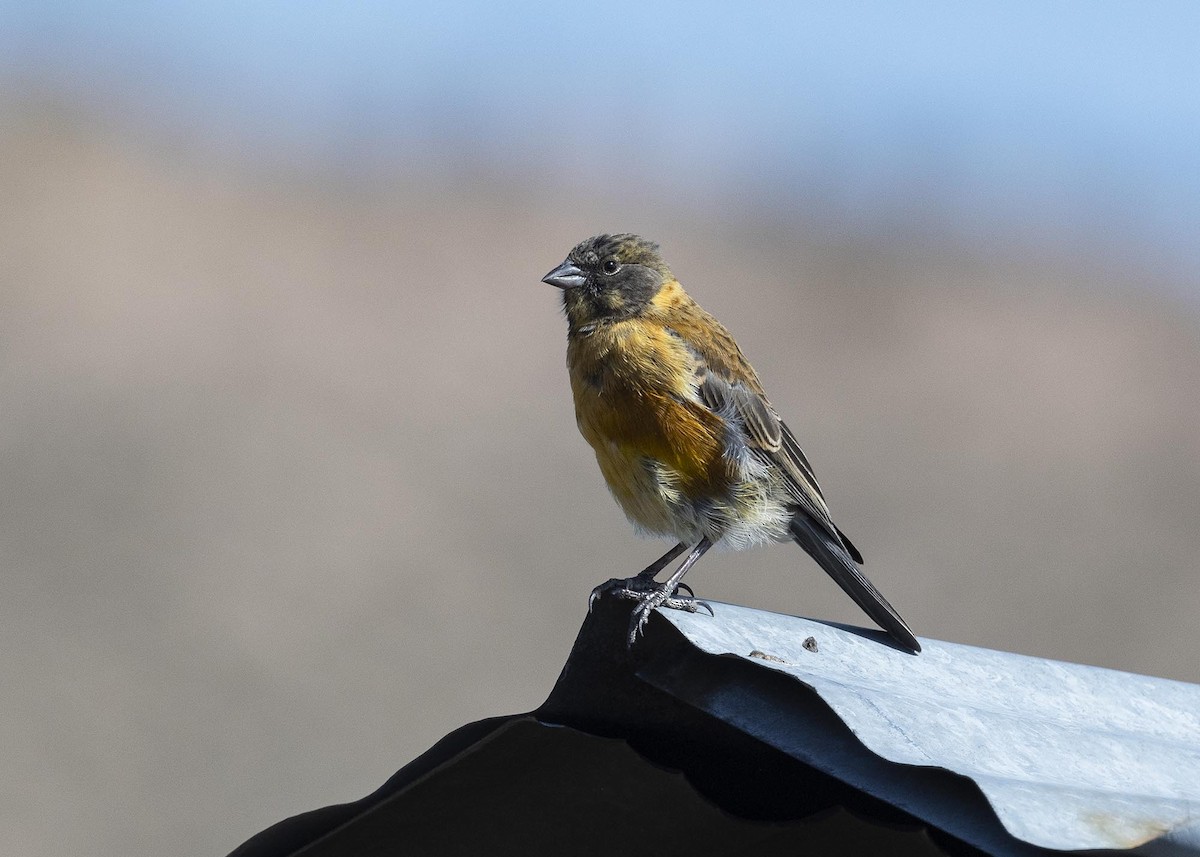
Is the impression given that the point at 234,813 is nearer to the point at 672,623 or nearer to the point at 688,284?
the point at 672,623

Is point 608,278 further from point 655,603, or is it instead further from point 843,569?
point 655,603

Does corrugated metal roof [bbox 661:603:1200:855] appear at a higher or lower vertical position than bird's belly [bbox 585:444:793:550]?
lower

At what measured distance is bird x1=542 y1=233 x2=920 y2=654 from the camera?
5.32m

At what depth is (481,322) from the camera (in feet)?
78.3

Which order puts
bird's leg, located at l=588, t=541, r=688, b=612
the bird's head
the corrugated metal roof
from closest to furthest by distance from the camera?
the corrugated metal roof → bird's leg, located at l=588, t=541, r=688, b=612 → the bird's head

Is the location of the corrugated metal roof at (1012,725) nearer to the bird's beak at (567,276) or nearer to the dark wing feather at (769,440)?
the dark wing feather at (769,440)

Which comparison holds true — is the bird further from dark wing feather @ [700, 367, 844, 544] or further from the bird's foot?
the bird's foot

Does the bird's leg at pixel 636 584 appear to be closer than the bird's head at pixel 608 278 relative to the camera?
Yes

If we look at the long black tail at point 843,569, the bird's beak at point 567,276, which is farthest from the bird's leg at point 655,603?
the bird's beak at point 567,276

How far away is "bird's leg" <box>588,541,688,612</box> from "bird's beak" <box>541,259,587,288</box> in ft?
3.46

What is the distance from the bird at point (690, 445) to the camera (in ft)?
17.5

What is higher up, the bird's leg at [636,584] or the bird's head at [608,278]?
the bird's head at [608,278]

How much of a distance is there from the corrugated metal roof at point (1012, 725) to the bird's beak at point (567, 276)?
2.58 metres

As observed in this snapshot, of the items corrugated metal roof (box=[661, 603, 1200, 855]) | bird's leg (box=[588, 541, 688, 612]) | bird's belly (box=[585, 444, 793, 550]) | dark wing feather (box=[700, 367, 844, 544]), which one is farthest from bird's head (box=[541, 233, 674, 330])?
corrugated metal roof (box=[661, 603, 1200, 855])
